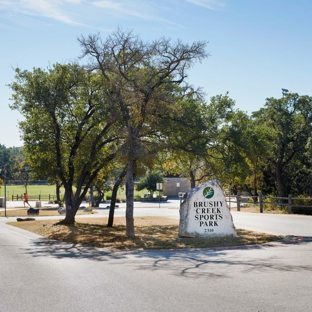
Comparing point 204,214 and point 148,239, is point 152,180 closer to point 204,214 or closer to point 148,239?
point 148,239

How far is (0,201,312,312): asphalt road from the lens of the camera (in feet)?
25.7

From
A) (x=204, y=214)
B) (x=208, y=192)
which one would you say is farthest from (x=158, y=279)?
(x=208, y=192)

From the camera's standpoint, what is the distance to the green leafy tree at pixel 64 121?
22.4 meters

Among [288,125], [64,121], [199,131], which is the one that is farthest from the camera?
[288,125]

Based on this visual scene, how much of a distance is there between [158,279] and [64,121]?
50.2 feet

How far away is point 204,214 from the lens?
1861cm

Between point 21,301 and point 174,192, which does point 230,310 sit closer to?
point 21,301

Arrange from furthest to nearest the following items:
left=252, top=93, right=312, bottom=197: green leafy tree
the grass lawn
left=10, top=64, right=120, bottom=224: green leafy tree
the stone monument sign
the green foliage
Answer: the green foliage → left=252, top=93, right=312, bottom=197: green leafy tree → left=10, top=64, right=120, bottom=224: green leafy tree → the stone monument sign → the grass lawn

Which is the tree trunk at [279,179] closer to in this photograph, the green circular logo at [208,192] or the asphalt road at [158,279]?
the green circular logo at [208,192]

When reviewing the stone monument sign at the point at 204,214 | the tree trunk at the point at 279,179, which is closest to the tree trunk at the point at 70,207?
the stone monument sign at the point at 204,214

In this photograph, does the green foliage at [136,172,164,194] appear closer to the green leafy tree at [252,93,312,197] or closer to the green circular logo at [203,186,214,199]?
the green leafy tree at [252,93,312,197]

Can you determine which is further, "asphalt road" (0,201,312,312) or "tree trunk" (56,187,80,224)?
"tree trunk" (56,187,80,224)

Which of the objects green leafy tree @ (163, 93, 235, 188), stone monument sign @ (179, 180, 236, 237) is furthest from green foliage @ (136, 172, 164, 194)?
stone monument sign @ (179, 180, 236, 237)

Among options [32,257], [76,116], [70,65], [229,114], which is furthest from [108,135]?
[32,257]
